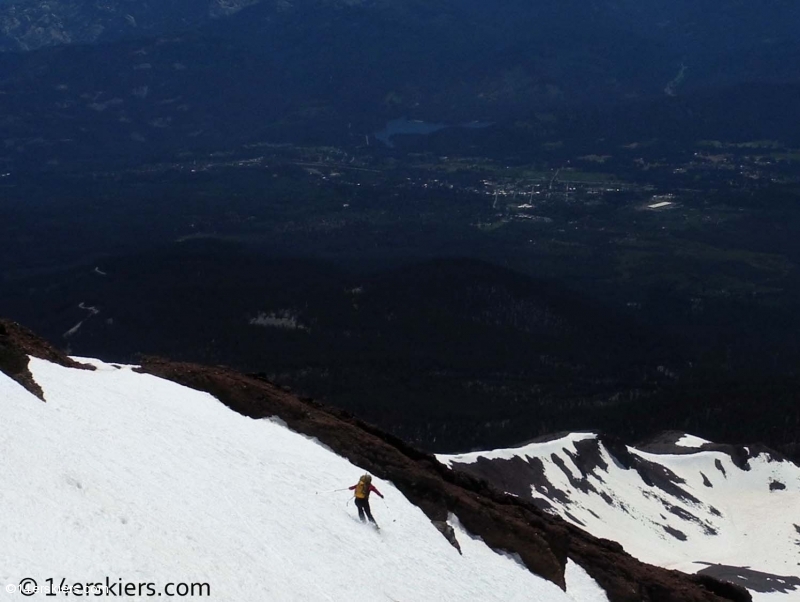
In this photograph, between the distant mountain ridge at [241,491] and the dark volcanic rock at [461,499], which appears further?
the dark volcanic rock at [461,499]

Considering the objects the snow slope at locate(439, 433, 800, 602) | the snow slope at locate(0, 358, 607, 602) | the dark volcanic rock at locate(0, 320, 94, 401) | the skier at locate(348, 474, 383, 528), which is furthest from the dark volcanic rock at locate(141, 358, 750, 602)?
the snow slope at locate(439, 433, 800, 602)

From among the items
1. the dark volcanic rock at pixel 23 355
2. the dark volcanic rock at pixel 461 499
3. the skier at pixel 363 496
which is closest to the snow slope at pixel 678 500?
the dark volcanic rock at pixel 461 499

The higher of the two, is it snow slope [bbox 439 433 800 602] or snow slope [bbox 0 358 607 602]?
snow slope [bbox 0 358 607 602]

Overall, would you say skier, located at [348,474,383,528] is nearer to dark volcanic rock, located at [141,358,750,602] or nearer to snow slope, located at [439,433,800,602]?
dark volcanic rock, located at [141,358,750,602]

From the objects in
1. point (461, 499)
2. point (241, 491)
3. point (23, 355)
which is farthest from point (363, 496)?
point (23, 355)

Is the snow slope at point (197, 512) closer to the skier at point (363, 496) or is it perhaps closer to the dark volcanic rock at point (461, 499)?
the skier at point (363, 496)

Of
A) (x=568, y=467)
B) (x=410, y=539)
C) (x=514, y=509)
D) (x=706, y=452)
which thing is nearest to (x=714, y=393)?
(x=706, y=452)
